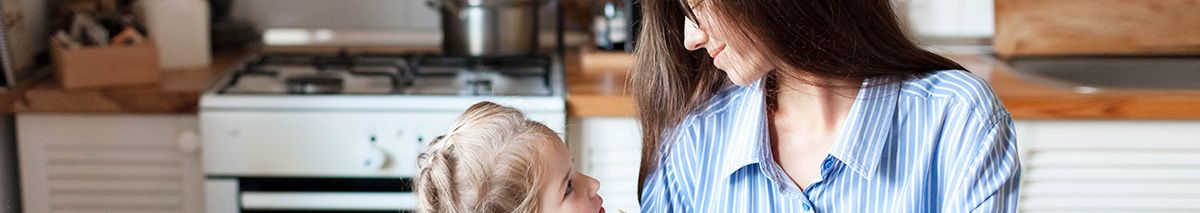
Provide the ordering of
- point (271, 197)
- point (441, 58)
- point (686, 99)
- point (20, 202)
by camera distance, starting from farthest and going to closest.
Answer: point (441, 58) → point (20, 202) → point (271, 197) → point (686, 99)

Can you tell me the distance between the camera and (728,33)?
3.26 feet

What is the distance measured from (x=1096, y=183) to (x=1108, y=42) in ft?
1.27

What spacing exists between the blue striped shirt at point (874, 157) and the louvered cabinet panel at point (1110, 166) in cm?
72

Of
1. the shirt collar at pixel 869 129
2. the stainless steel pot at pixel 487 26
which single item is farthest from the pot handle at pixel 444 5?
the shirt collar at pixel 869 129

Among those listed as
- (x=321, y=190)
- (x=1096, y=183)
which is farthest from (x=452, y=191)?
(x=1096, y=183)

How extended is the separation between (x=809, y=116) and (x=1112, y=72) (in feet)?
3.34

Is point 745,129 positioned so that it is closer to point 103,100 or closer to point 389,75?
point 389,75

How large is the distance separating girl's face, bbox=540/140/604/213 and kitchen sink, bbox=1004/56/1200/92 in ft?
3.37

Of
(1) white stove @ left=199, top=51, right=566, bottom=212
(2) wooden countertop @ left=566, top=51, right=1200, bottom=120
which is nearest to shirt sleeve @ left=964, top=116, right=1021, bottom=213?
(2) wooden countertop @ left=566, top=51, right=1200, bottom=120

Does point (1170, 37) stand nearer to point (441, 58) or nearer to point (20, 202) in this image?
point (441, 58)

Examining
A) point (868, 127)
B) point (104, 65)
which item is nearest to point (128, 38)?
point (104, 65)

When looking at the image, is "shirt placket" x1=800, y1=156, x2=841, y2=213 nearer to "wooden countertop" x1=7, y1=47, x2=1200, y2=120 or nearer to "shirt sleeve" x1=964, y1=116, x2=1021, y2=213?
"shirt sleeve" x1=964, y1=116, x2=1021, y2=213

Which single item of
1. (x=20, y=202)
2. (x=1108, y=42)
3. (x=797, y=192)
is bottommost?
(x=20, y=202)

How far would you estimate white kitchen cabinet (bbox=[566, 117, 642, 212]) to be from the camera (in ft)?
5.73
